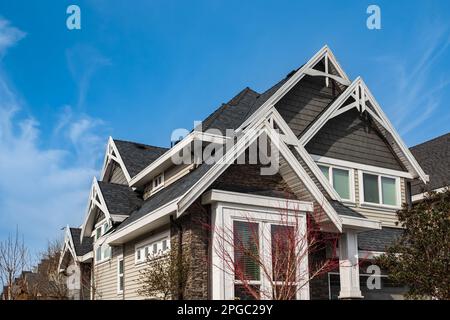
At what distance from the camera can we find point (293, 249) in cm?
1366

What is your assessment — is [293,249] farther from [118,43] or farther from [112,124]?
[112,124]

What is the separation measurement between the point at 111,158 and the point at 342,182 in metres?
10.3

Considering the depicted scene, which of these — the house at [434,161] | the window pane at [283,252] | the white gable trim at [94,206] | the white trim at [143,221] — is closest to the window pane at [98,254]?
the white gable trim at [94,206]

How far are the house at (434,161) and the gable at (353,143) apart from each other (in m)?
2.85

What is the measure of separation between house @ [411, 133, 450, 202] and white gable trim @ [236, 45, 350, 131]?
6515mm

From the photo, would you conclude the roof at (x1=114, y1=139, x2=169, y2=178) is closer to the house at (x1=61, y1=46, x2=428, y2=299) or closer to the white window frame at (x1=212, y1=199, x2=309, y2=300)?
the house at (x1=61, y1=46, x2=428, y2=299)

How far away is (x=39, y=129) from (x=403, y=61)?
10.2 metres

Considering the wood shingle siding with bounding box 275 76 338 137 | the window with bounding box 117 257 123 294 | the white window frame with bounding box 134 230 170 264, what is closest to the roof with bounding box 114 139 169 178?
the window with bounding box 117 257 123 294

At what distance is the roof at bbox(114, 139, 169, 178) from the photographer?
23188 millimetres

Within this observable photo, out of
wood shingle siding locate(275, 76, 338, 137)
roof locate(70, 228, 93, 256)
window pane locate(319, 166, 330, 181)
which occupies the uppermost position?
wood shingle siding locate(275, 76, 338, 137)

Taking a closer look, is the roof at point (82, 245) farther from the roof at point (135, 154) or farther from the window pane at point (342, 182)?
the window pane at point (342, 182)

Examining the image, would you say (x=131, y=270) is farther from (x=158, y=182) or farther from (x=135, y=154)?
(x=135, y=154)

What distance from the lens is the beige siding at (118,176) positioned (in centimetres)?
2416

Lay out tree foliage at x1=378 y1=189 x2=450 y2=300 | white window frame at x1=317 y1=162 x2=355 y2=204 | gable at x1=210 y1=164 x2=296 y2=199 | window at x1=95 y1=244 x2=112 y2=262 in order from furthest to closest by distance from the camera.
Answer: window at x1=95 y1=244 x2=112 y2=262 < white window frame at x1=317 y1=162 x2=355 y2=204 < gable at x1=210 y1=164 x2=296 y2=199 < tree foliage at x1=378 y1=189 x2=450 y2=300
